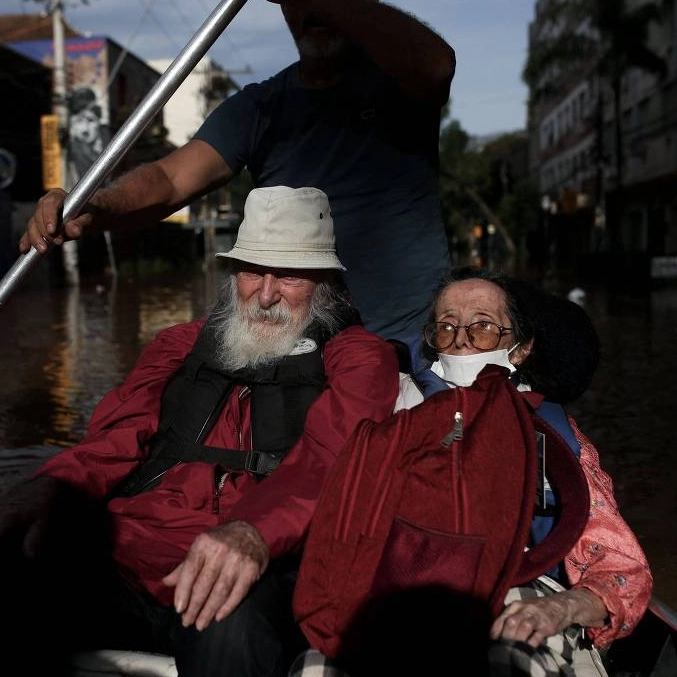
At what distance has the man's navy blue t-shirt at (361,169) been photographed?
329 centimetres

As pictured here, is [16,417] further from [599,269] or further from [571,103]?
[571,103]

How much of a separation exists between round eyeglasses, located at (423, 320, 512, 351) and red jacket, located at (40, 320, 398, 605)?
0.16 metres

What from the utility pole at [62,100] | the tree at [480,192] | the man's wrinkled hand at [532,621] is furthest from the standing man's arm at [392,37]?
the tree at [480,192]

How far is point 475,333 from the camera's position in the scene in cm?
279

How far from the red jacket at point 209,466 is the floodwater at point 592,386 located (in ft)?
7.12

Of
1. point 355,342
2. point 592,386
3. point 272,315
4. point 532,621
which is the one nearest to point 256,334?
point 272,315

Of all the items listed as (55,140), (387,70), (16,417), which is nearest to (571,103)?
(55,140)

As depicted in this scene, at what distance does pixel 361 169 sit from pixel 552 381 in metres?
1.01

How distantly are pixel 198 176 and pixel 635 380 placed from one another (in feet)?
23.9

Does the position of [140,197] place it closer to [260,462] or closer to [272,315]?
[272,315]

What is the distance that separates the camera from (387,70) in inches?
112

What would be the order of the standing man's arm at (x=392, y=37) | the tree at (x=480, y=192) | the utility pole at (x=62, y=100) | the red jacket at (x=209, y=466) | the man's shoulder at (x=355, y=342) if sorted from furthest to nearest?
1. the tree at (x=480, y=192)
2. the utility pole at (x=62, y=100)
3. the man's shoulder at (x=355, y=342)
4. the standing man's arm at (x=392, y=37)
5. the red jacket at (x=209, y=466)

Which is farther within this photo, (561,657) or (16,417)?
(16,417)

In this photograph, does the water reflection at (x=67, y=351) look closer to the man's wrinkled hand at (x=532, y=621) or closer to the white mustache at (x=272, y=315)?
the white mustache at (x=272, y=315)
